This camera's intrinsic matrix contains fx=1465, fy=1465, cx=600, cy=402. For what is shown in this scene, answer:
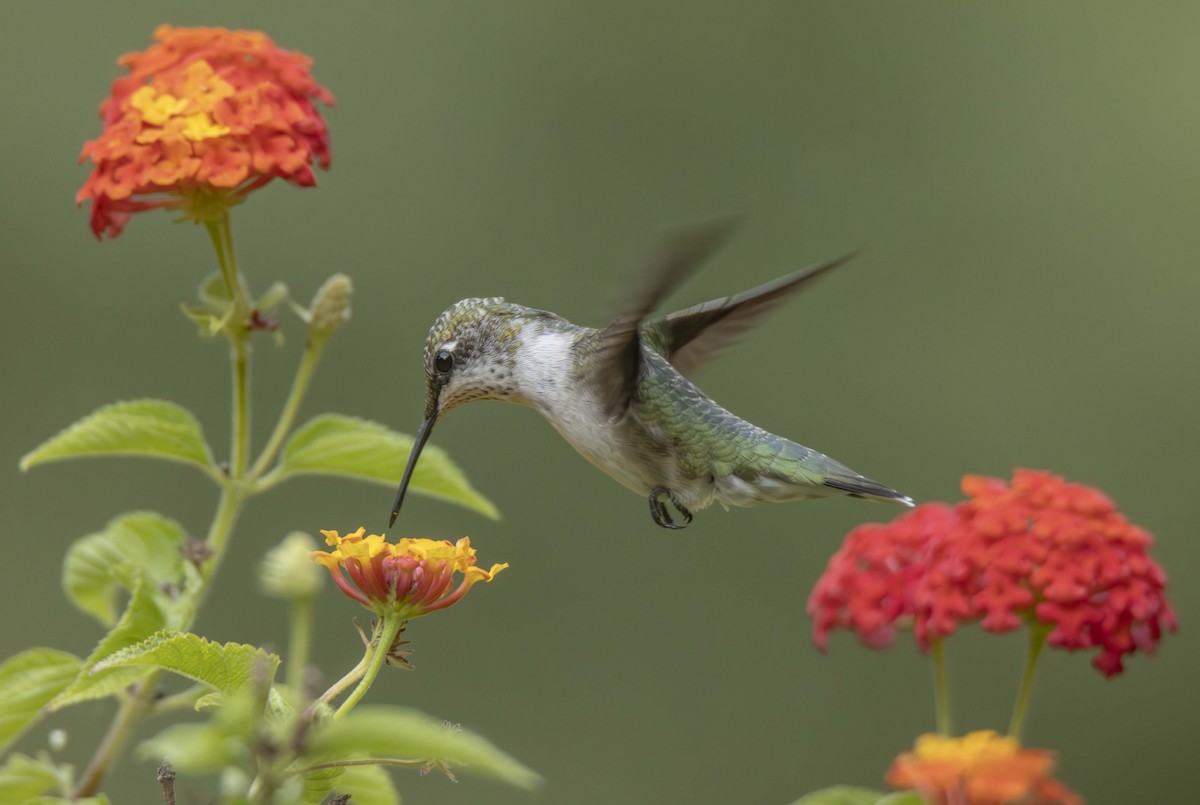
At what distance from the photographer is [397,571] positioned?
1576 millimetres

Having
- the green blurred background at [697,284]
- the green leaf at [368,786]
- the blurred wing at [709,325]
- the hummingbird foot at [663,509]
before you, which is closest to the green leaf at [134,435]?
the green leaf at [368,786]

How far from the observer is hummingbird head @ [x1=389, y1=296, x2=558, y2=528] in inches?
92.6

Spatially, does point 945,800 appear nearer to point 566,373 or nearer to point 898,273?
point 566,373

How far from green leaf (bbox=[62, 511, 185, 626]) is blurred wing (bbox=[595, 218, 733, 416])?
2.21ft

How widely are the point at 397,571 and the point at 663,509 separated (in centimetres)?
102

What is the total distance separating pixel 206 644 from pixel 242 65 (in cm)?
103

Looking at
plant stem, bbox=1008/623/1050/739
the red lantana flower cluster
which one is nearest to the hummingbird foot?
the red lantana flower cluster

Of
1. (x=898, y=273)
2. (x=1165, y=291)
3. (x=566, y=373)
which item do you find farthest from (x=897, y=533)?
(x=1165, y=291)

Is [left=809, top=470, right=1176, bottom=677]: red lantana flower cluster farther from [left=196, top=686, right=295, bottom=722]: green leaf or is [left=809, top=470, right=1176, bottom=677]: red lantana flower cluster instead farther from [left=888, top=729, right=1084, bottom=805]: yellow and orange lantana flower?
[left=196, top=686, right=295, bottom=722]: green leaf

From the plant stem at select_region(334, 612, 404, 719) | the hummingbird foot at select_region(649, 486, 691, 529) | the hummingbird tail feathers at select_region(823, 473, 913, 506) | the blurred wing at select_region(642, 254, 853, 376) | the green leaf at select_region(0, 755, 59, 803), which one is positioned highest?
the blurred wing at select_region(642, 254, 853, 376)

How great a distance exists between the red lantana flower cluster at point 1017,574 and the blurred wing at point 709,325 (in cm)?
91

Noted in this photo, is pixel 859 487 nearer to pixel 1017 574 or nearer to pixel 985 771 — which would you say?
pixel 1017 574

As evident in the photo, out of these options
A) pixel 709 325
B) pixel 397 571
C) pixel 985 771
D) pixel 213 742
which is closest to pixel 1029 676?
pixel 985 771

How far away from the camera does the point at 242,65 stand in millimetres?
2150
